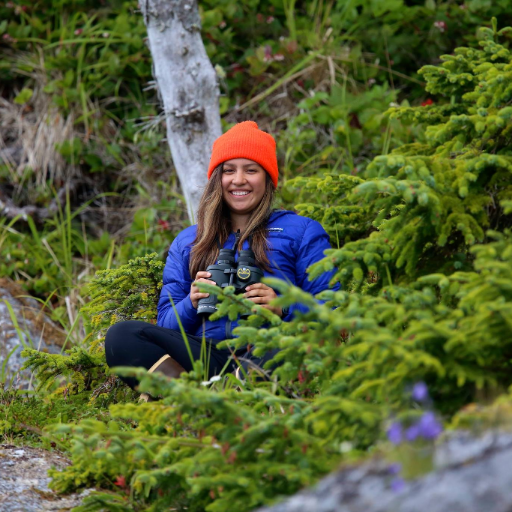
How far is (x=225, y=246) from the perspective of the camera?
3992mm

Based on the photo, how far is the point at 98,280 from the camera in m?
3.90

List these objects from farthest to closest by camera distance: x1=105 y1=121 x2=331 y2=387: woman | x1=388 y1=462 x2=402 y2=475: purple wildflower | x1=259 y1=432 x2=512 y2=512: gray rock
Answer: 1. x1=105 y1=121 x2=331 y2=387: woman
2. x1=388 y1=462 x2=402 y2=475: purple wildflower
3. x1=259 y1=432 x2=512 y2=512: gray rock

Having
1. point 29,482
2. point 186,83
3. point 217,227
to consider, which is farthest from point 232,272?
point 186,83

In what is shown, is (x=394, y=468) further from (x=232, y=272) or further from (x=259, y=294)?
(x=232, y=272)

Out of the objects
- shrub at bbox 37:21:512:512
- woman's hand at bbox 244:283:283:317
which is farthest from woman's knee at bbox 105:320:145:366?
shrub at bbox 37:21:512:512

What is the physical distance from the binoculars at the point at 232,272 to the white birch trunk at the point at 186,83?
4.73 ft

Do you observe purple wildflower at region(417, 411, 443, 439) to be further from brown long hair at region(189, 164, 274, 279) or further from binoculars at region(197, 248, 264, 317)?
brown long hair at region(189, 164, 274, 279)

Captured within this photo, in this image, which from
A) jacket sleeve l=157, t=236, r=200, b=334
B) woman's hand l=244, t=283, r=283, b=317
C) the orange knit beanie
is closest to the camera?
woman's hand l=244, t=283, r=283, b=317

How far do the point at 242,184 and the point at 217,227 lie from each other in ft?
0.97

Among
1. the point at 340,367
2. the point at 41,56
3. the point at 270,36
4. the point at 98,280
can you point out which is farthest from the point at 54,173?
the point at 340,367

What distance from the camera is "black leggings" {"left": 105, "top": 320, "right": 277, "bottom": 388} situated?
11.7ft

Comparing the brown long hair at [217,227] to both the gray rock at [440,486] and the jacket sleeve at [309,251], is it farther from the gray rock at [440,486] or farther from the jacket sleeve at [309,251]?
the gray rock at [440,486]

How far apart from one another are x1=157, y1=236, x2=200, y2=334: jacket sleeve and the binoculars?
0.51ft

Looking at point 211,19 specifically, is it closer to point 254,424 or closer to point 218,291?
point 218,291
